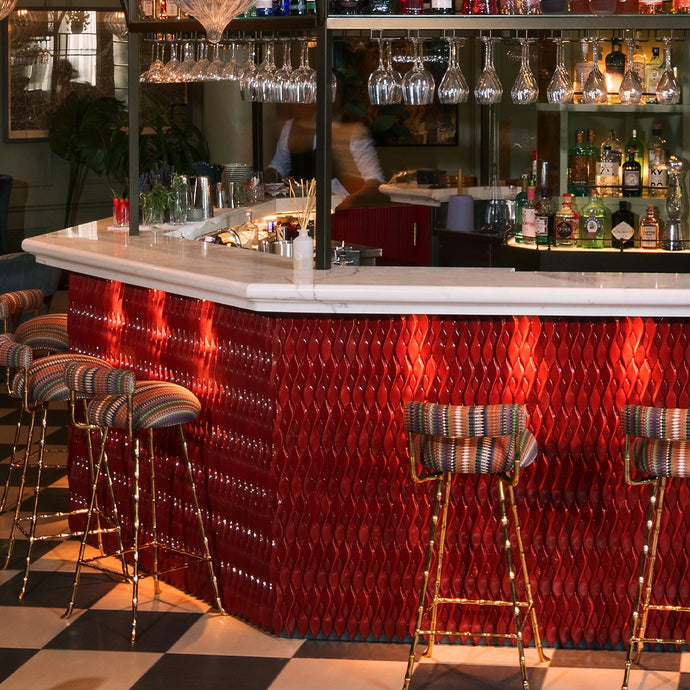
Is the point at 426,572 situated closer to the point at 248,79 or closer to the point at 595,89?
the point at 595,89

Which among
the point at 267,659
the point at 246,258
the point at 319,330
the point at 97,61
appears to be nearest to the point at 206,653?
the point at 267,659

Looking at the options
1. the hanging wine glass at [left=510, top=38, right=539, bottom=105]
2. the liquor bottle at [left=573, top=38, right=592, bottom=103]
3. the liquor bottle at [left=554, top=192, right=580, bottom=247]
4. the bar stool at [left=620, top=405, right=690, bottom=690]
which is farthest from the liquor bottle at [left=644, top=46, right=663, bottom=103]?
the bar stool at [left=620, top=405, right=690, bottom=690]

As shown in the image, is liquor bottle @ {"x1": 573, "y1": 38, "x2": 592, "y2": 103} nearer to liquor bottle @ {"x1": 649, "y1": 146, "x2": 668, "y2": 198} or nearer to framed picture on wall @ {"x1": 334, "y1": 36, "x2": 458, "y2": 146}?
liquor bottle @ {"x1": 649, "y1": 146, "x2": 668, "y2": 198}

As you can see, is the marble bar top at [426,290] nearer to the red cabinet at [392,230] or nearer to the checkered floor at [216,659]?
the checkered floor at [216,659]

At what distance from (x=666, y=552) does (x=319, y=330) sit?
1.38 m

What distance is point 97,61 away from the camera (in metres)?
11.9

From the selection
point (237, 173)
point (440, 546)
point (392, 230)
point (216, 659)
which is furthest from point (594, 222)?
point (392, 230)

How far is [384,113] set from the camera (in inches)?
490

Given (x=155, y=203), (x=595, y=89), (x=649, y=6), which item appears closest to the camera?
(x=649, y=6)

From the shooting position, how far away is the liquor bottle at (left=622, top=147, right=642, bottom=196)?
528 cm

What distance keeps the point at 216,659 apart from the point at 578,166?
8.66 feet

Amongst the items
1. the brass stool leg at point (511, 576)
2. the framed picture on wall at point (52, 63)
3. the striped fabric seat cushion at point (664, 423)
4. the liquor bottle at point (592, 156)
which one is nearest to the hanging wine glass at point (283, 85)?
the liquor bottle at point (592, 156)

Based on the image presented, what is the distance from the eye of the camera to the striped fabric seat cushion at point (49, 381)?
465 cm

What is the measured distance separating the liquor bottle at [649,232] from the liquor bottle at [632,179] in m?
0.15
